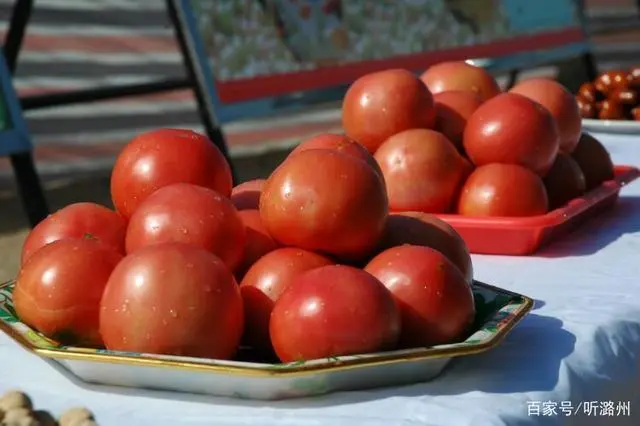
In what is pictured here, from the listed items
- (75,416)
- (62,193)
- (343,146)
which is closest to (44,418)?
(75,416)

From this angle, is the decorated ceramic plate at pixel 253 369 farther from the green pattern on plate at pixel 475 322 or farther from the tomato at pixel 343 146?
the tomato at pixel 343 146

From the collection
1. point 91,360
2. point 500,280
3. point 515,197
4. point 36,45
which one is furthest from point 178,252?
point 36,45

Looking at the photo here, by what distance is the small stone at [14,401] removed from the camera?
0.56 meters

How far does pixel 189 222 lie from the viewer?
681mm

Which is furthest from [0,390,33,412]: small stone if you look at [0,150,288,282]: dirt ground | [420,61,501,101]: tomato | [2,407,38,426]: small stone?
[0,150,288,282]: dirt ground

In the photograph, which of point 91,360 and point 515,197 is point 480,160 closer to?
point 515,197

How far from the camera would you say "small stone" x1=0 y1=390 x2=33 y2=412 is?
1.85 feet

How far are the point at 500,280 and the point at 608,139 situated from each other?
809mm

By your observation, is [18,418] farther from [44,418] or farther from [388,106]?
[388,106]

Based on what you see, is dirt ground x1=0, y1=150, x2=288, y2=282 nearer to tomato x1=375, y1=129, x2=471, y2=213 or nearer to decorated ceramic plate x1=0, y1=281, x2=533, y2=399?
tomato x1=375, y1=129, x2=471, y2=213

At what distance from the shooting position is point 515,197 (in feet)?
3.38

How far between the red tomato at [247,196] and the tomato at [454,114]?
332 millimetres

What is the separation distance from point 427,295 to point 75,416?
0.83ft

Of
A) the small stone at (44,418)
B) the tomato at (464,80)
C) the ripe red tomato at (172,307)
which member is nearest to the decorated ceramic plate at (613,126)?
the tomato at (464,80)
